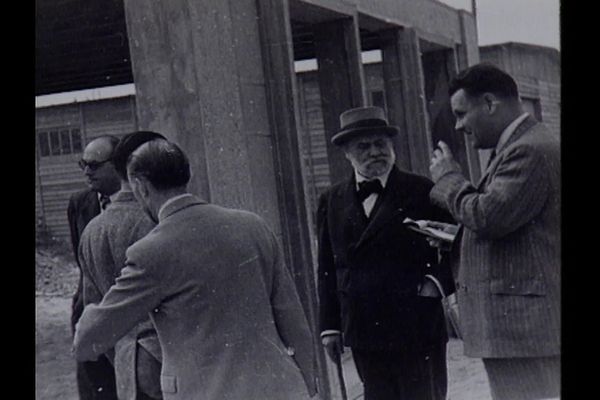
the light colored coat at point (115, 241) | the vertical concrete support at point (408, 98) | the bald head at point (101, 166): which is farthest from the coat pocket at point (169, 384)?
the vertical concrete support at point (408, 98)

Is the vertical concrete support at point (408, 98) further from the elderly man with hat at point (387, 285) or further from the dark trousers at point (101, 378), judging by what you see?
the dark trousers at point (101, 378)

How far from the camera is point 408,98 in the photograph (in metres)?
7.36

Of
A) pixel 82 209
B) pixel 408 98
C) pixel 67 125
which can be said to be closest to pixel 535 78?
pixel 408 98

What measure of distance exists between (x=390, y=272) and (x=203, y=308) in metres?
1.39

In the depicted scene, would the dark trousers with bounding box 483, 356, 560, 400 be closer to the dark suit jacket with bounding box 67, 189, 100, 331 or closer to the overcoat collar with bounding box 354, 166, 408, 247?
the overcoat collar with bounding box 354, 166, 408, 247

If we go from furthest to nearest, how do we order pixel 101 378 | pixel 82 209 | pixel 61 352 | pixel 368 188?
pixel 61 352 → pixel 82 209 → pixel 101 378 → pixel 368 188

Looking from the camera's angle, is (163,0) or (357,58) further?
(357,58)

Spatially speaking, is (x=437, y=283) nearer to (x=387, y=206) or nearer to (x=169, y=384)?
(x=387, y=206)

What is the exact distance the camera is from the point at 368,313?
4.06 m

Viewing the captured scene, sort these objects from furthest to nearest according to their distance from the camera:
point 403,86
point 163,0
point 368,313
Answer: point 403,86 → point 163,0 → point 368,313
